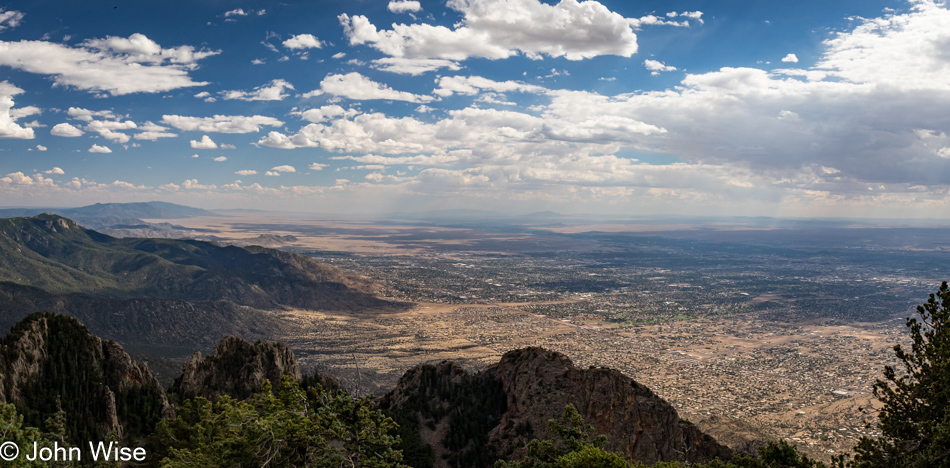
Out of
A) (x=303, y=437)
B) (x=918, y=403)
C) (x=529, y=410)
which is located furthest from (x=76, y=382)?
(x=918, y=403)

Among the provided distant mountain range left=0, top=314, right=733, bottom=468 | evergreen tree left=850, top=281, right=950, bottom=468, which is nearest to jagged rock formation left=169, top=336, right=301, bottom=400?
distant mountain range left=0, top=314, right=733, bottom=468

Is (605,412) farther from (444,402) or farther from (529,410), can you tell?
(444,402)

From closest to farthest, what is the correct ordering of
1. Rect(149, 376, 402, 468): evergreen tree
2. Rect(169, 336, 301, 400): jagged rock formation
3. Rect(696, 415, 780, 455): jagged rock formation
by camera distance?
Rect(149, 376, 402, 468): evergreen tree → Rect(169, 336, 301, 400): jagged rock formation → Rect(696, 415, 780, 455): jagged rock formation

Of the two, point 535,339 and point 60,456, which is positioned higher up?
point 60,456

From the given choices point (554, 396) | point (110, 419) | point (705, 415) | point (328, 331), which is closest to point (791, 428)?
point (705, 415)

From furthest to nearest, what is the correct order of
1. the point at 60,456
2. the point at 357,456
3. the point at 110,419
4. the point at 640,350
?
the point at 640,350, the point at 110,419, the point at 60,456, the point at 357,456

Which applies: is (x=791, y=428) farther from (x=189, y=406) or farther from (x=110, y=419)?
(x=110, y=419)

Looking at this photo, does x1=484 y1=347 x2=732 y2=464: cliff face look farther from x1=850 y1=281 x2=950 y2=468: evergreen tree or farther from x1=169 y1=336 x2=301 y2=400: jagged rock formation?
x1=169 y1=336 x2=301 y2=400: jagged rock formation
